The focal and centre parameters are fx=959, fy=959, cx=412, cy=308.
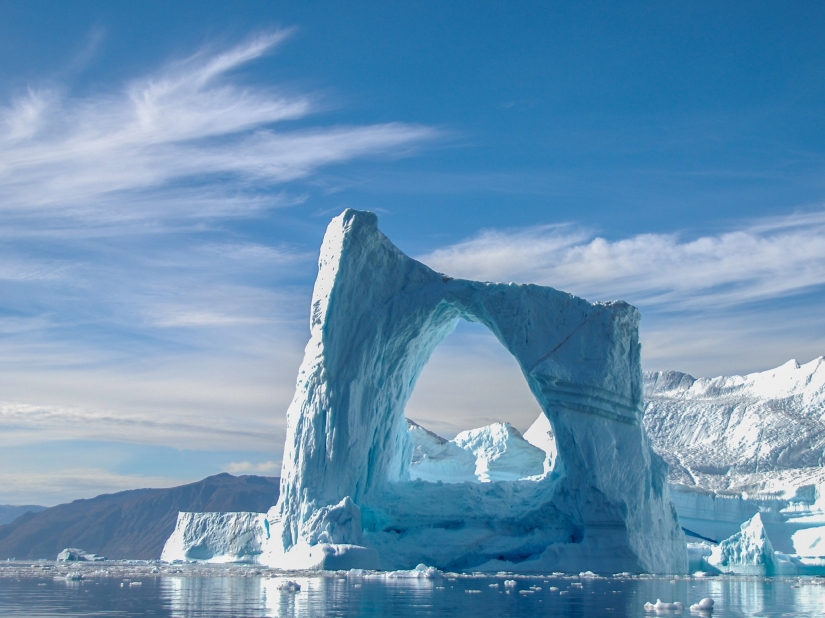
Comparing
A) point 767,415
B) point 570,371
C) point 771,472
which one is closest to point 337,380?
point 570,371

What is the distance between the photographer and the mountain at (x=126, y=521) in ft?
213

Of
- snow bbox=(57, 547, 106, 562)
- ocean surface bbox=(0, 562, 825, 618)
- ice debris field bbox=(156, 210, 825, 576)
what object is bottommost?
snow bbox=(57, 547, 106, 562)

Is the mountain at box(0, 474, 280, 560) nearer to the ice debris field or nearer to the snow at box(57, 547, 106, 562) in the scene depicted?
the snow at box(57, 547, 106, 562)

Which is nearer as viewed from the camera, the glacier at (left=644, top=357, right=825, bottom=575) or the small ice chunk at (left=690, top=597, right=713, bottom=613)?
the small ice chunk at (left=690, top=597, right=713, bottom=613)

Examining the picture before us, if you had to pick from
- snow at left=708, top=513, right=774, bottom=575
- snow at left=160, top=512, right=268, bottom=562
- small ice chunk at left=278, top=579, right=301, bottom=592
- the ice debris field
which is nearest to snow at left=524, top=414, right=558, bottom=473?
the ice debris field

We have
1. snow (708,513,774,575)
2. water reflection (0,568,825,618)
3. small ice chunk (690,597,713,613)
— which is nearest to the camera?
water reflection (0,568,825,618)

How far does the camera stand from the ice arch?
23.0 m

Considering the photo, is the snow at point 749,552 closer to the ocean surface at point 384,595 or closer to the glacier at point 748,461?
the glacier at point 748,461

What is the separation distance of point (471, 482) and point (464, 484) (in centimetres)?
27

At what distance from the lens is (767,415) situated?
34719 mm

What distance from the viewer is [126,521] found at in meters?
68.7

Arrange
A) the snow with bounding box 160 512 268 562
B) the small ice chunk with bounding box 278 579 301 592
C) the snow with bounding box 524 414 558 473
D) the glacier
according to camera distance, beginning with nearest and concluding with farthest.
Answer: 1. the small ice chunk with bounding box 278 579 301 592
2. the glacier
3. the snow with bounding box 160 512 268 562
4. the snow with bounding box 524 414 558 473

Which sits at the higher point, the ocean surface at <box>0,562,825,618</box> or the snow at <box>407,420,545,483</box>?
the snow at <box>407,420,545,483</box>

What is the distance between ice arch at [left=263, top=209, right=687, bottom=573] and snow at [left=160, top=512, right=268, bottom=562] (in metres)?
4.09
